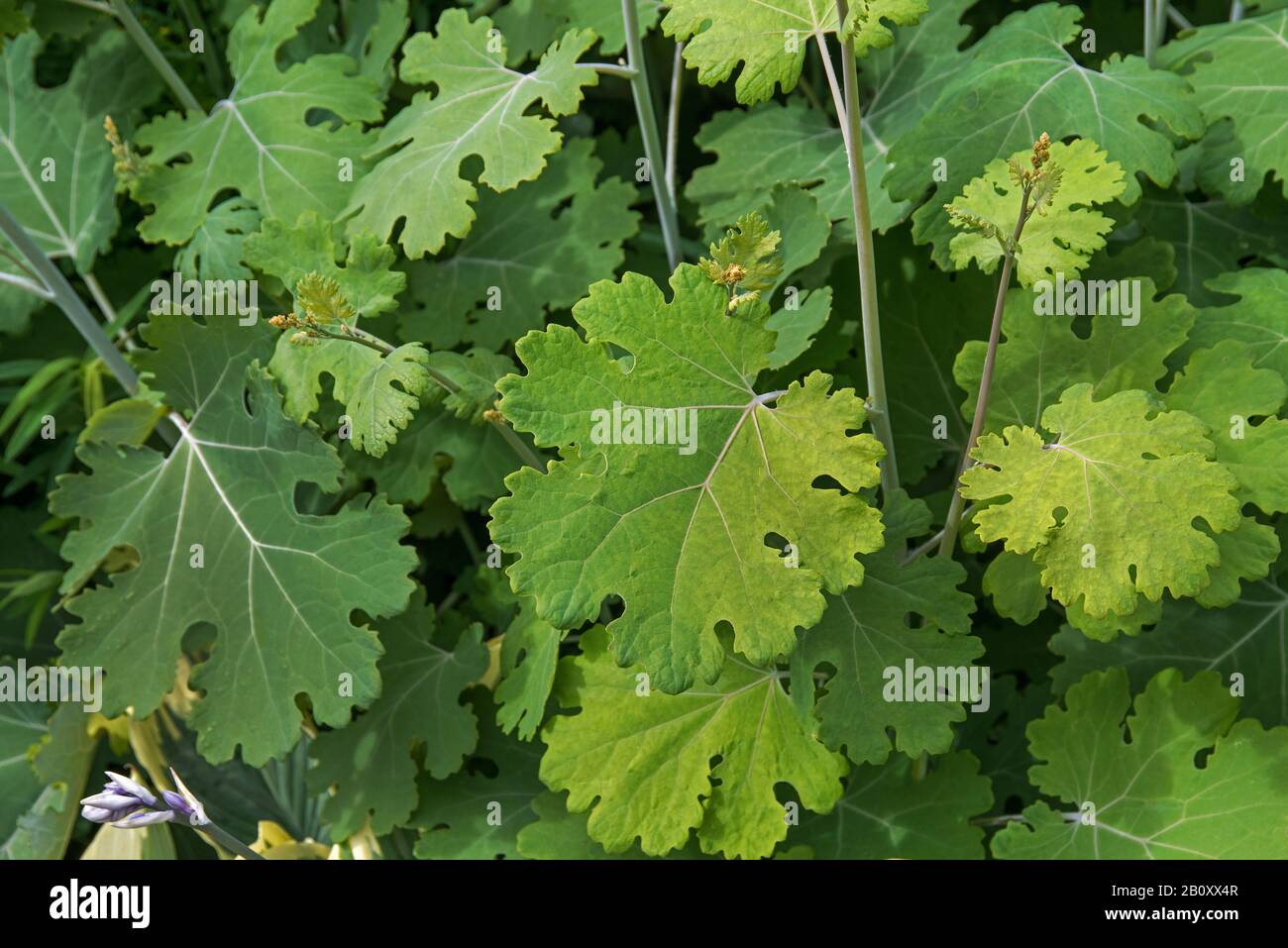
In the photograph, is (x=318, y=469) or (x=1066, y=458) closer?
(x=1066, y=458)

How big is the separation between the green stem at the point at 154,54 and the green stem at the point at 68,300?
37 centimetres

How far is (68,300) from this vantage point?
6.33 ft

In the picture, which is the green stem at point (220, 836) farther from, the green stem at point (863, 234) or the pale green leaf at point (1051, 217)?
the pale green leaf at point (1051, 217)

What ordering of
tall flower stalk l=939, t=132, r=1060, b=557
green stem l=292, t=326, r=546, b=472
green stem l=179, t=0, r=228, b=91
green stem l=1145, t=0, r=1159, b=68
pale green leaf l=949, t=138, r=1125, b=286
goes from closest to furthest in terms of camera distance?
tall flower stalk l=939, t=132, r=1060, b=557, pale green leaf l=949, t=138, r=1125, b=286, green stem l=292, t=326, r=546, b=472, green stem l=1145, t=0, r=1159, b=68, green stem l=179, t=0, r=228, b=91

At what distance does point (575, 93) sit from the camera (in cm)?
165

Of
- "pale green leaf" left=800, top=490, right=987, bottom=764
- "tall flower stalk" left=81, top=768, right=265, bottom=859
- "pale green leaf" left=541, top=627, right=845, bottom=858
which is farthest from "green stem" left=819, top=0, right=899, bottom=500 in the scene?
"tall flower stalk" left=81, top=768, right=265, bottom=859

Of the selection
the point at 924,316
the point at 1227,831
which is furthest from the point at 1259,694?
the point at 924,316

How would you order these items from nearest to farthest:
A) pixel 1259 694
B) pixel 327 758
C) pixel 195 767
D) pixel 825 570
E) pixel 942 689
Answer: pixel 825 570
pixel 942 689
pixel 1259 694
pixel 327 758
pixel 195 767

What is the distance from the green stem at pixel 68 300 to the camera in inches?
73.8

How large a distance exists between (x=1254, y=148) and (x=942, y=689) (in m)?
0.90

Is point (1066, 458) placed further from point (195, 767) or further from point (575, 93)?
point (195, 767)

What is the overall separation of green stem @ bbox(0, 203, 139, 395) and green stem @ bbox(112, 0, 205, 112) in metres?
0.37

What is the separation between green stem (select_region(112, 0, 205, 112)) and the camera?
6.70 feet

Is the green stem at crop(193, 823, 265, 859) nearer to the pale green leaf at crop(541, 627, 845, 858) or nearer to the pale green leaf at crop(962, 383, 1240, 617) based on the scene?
the pale green leaf at crop(541, 627, 845, 858)
